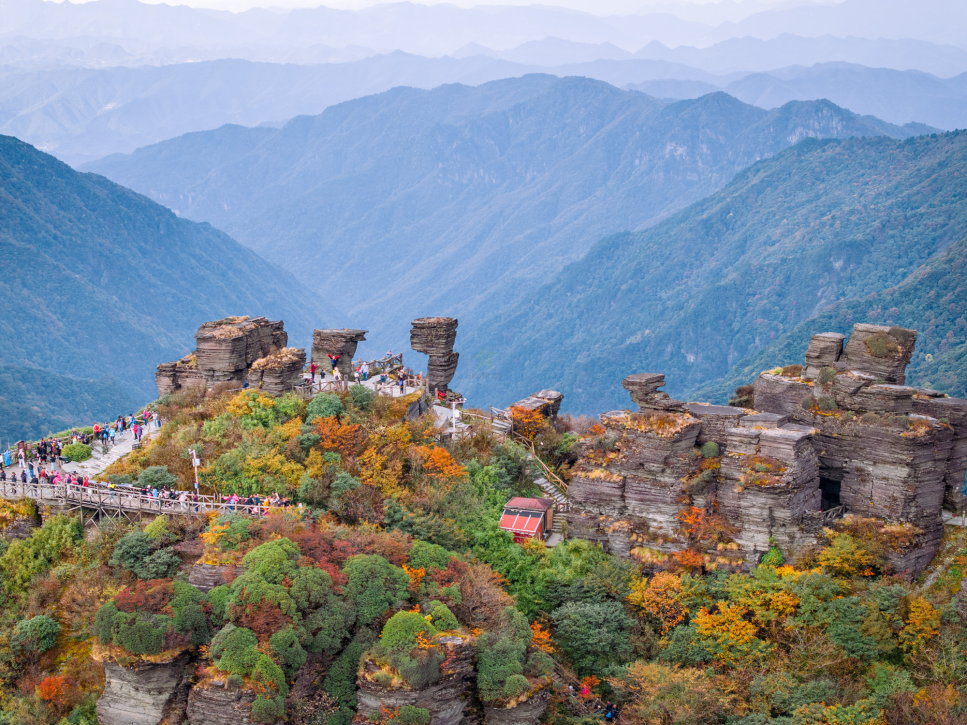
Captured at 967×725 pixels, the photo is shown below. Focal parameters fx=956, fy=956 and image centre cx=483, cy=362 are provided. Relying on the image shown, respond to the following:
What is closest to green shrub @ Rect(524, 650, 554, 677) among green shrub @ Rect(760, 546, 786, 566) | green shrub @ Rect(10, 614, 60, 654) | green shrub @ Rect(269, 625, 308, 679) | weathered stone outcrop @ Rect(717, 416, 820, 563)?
green shrub @ Rect(269, 625, 308, 679)

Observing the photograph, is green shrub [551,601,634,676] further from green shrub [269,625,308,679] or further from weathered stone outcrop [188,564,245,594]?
weathered stone outcrop [188,564,245,594]

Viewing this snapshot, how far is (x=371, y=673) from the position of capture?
3186 centimetres

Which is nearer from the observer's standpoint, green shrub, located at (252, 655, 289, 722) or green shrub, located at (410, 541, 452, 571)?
green shrub, located at (252, 655, 289, 722)

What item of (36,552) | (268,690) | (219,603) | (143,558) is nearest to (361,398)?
(143,558)

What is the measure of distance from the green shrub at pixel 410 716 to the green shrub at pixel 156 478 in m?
16.0

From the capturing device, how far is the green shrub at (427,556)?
36094 mm

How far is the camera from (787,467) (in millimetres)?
41719

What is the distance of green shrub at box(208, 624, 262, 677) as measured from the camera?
30891 millimetres

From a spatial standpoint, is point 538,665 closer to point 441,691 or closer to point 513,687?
point 513,687

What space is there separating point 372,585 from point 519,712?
6794 mm

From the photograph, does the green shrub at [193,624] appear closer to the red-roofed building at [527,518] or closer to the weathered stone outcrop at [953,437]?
the red-roofed building at [527,518]

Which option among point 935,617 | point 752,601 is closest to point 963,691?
point 935,617

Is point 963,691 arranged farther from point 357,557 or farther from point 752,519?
point 357,557

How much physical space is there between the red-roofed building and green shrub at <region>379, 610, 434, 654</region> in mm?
11447
